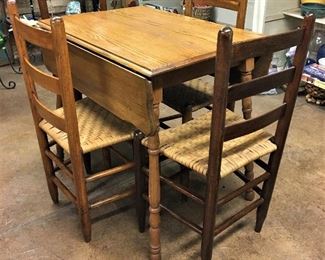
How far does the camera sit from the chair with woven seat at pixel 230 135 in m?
Answer: 1.22

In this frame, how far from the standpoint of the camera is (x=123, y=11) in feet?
7.16

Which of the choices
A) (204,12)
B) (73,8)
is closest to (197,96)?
(204,12)

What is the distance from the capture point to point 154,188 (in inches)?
58.9

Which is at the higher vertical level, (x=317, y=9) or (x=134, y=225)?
(x=317, y=9)

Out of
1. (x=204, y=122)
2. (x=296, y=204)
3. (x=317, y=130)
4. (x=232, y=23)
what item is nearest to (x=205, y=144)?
(x=204, y=122)

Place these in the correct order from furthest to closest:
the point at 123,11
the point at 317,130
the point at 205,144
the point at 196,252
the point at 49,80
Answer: the point at 317,130 → the point at 123,11 → the point at 196,252 → the point at 205,144 → the point at 49,80

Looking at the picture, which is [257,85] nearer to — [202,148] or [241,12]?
[202,148]

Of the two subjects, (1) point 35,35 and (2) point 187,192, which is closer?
(1) point 35,35

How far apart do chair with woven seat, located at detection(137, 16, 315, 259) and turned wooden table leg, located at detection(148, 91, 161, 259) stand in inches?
3.8

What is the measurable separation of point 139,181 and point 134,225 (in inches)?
12.0

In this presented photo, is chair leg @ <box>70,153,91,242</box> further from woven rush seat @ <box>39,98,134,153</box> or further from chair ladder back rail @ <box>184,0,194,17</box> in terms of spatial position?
chair ladder back rail @ <box>184,0,194,17</box>

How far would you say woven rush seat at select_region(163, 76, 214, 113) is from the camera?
6.45 ft

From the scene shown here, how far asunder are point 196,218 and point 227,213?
17cm

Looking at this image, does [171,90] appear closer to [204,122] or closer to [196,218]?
[204,122]
